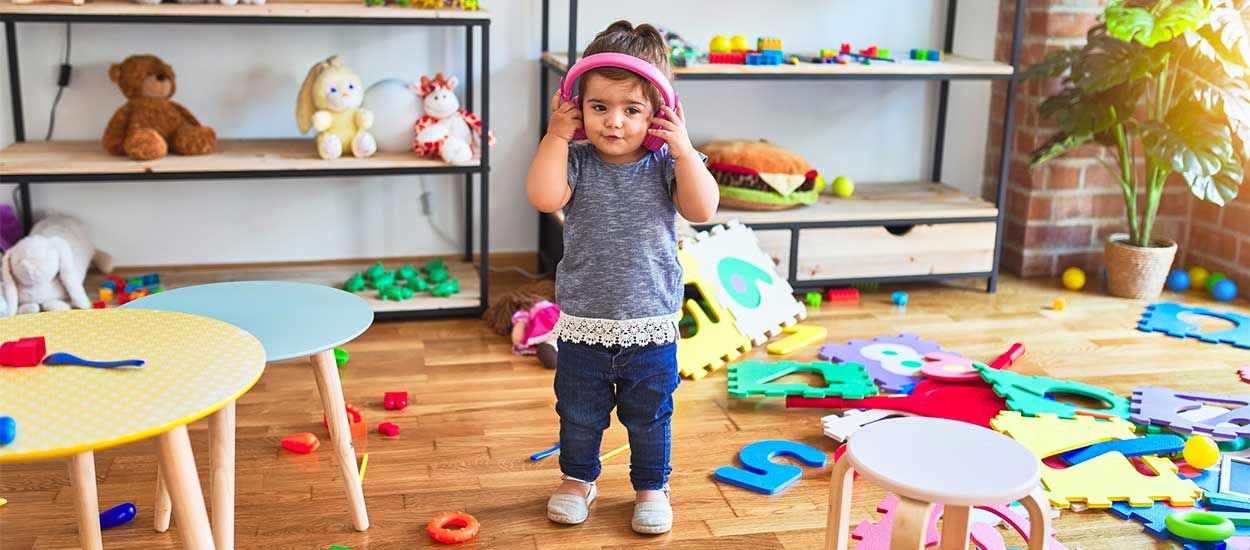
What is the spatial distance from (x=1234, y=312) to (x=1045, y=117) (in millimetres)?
754

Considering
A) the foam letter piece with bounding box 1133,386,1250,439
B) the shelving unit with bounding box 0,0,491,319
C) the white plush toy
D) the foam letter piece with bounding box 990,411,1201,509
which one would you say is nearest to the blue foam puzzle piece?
the foam letter piece with bounding box 990,411,1201,509

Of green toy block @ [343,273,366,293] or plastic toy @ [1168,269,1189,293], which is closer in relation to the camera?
green toy block @ [343,273,366,293]

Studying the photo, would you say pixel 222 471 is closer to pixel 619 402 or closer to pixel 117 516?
pixel 117 516

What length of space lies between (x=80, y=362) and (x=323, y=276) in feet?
5.84

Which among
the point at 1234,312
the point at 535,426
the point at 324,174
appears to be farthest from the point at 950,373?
the point at 324,174

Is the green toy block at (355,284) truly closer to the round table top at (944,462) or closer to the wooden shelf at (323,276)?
the wooden shelf at (323,276)

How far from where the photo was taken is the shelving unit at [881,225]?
3.11 m

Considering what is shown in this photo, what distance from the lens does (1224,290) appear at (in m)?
3.32

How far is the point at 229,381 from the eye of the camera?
4.37 ft

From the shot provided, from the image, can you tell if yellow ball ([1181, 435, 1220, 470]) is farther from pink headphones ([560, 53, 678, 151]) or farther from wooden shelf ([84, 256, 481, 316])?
wooden shelf ([84, 256, 481, 316])

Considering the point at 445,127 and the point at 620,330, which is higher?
the point at 445,127

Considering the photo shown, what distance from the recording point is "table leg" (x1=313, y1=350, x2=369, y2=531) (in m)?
1.75

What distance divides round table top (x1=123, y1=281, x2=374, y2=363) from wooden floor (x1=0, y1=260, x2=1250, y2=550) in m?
0.37

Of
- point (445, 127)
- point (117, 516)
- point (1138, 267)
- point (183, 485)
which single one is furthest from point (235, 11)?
point (1138, 267)
